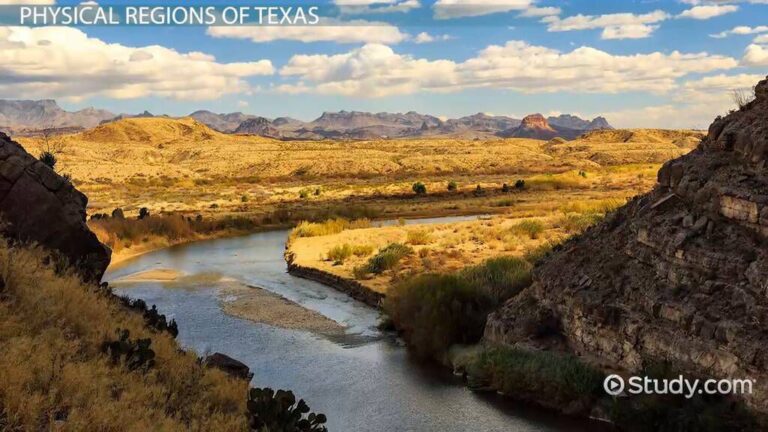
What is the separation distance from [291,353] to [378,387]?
4.12 m

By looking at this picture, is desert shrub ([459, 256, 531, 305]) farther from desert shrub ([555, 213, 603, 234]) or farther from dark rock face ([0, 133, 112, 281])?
desert shrub ([555, 213, 603, 234])

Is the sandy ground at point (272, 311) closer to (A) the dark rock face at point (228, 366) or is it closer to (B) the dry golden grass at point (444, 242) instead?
(B) the dry golden grass at point (444, 242)

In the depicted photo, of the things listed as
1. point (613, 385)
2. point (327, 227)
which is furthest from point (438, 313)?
point (327, 227)

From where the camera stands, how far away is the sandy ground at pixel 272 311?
24531mm

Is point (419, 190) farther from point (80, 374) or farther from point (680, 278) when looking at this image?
point (80, 374)

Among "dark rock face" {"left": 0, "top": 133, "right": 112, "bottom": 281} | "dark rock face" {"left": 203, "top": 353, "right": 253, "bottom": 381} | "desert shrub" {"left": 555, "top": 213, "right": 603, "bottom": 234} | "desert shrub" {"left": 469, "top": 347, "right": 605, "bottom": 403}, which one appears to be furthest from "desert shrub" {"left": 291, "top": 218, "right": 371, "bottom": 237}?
"dark rock face" {"left": 203, "top": 353, "right": 253, "bottom": 381}

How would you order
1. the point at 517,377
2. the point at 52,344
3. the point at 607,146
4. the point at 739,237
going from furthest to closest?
the point at 607,146
the point at 517,377
the point at 739,237
the point at 52,344

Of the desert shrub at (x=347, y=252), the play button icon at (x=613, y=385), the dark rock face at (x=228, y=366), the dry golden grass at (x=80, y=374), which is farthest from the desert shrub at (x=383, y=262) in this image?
the play button icon at (x=613, y=385)

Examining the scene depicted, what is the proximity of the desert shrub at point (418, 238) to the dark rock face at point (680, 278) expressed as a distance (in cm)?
1748

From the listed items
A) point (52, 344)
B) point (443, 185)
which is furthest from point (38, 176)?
point (443, 185)

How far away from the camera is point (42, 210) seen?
51.0 ft

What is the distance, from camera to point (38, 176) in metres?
15.7

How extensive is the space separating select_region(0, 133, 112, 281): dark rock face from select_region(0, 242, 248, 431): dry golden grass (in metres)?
0.98

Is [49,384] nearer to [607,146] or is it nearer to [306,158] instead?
[306,158]
